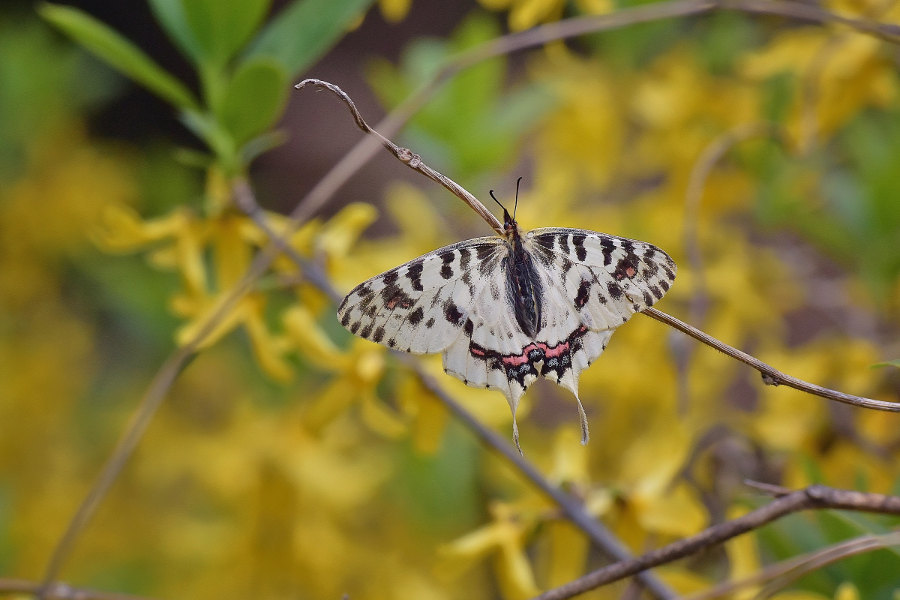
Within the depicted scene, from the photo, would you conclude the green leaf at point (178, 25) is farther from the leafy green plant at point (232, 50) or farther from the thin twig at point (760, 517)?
the thin twig at point (760, 517)

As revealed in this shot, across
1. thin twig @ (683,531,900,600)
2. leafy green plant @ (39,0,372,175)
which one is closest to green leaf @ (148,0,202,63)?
leafy green plant @ (39,0,372,175)

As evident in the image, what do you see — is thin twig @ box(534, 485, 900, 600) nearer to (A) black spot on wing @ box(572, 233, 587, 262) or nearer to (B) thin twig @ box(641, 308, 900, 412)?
(B) thin twig @ box(641, 308, 900, 412)

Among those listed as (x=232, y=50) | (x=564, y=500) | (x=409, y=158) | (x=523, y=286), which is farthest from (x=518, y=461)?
(x=232, y=50)

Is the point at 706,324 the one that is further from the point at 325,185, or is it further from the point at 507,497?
the point at 325,185

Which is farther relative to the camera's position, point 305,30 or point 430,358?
point 430,358

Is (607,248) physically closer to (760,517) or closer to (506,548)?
(760,517)

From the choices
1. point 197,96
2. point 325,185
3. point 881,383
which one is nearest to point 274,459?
point 325,185
